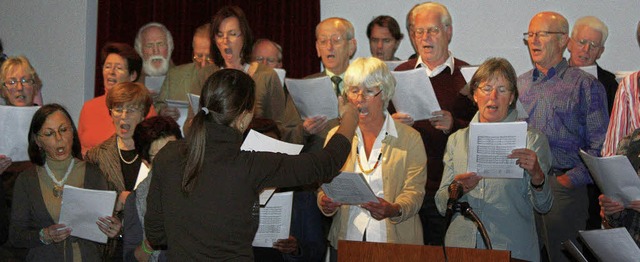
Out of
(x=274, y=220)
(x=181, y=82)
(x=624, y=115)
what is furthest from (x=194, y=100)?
(x=624, y=115)

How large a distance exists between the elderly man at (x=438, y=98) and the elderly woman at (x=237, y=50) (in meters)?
0.73

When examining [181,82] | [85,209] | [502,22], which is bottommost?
[85,209]

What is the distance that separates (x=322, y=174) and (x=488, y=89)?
1.57 meters

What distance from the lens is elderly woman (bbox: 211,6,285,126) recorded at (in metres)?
5.44

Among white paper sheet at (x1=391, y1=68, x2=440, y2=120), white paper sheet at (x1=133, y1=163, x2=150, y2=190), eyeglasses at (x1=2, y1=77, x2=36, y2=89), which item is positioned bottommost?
white paper sheet at (x1=133, y1=163, x2=150, y2=190)

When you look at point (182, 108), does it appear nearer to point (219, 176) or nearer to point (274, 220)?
point (274, 220)

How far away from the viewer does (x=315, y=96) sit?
5.04m

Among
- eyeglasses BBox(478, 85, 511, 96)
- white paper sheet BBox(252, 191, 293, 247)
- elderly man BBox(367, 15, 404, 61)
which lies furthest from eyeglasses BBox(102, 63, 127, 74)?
eyeglasses BBox(478, 85, 511, 96)

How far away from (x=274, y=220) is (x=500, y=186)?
46.8 inches

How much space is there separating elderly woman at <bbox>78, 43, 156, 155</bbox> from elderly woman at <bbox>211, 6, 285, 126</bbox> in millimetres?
597

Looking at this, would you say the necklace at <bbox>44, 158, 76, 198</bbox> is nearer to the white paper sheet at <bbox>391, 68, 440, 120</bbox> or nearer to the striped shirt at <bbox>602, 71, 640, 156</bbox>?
the white paper sheet at <bbox>391, 68, 440, 120</bbox>

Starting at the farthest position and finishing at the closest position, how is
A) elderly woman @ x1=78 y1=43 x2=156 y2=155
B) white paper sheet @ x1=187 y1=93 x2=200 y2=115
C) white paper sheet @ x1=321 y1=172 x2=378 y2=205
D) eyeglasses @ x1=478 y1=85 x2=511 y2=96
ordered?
elderly woman @ x1=78 y1=43 x2=156 y2=155, white paper sheet @ x1=187 y1=93 x2=200 y2=115, eyeglasses @ x1=478 y1=85 x2=511 y2=96, white paper sheet @ x1=321 y1=172 x2=378 y2=205

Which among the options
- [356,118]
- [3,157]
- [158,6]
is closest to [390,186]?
[356,118]

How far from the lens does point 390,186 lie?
4.52m
